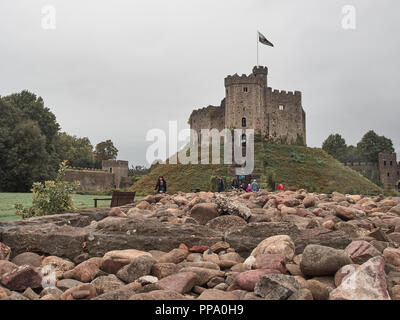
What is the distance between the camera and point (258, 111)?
4859 centimetres

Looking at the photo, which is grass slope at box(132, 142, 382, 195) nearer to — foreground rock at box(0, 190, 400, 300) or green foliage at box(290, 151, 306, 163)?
green foliage at box(290, 151, 306, 163)

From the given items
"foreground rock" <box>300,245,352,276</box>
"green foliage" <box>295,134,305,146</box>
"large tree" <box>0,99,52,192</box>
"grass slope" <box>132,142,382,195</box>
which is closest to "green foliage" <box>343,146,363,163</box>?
"green foliage" <box>295,134,305,146</box>

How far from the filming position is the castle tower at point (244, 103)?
1897 inches

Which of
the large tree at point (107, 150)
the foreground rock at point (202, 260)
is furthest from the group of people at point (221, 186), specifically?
the large tree at point (107, 150)

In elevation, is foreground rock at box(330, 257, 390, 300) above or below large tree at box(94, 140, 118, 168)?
below

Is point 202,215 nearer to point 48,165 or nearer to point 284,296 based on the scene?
point 284,296

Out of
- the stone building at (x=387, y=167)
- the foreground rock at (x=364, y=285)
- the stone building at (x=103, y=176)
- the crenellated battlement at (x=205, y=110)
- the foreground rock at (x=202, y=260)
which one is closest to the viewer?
the foreground rock at (x=364, y=285)

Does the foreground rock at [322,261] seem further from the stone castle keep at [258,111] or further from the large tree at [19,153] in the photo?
the stone castle keep at [258,111]

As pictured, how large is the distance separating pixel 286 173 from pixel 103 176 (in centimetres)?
3192

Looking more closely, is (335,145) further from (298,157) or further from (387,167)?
(298,157)

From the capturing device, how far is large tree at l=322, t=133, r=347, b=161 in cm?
7050

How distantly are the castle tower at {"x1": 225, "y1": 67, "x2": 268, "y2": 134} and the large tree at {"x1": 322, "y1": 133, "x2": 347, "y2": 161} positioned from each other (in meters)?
28.4

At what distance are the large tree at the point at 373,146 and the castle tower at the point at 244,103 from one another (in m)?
33.1
